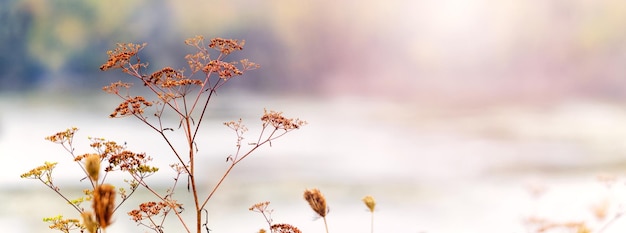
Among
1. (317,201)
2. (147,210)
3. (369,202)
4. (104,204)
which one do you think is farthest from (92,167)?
(147,210)

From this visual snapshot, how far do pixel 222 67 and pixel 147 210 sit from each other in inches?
47.1

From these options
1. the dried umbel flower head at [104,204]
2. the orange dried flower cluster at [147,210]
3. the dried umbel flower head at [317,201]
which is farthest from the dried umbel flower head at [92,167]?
the orange dried flower cluster at [147,210]

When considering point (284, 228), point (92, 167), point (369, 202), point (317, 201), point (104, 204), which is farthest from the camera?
point (284, 228)

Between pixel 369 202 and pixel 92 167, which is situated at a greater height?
pixel 369 202

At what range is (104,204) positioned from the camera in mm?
2844

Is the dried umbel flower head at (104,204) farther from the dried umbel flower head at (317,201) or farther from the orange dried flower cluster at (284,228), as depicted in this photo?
the orange dried flower cluster at (284,228)

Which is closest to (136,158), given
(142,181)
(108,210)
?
(142,181)

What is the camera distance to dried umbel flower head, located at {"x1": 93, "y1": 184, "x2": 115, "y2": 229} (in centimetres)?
282

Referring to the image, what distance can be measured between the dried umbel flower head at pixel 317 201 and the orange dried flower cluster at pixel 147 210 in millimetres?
1547

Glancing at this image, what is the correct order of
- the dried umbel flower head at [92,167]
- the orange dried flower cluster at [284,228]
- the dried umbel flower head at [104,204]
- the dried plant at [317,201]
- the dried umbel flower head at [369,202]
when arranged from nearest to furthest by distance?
the dried umbel flower head at [104,204], the dried umbel flower head at [92,167], the dried plant at [317,201], the dried umbel flower head at [369,202], the orange dried flower cluster at [284,228]

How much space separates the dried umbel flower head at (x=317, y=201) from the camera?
3.91 m

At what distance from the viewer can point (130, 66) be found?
15.4 feet

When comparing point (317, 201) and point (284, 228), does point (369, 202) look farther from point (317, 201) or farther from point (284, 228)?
point (284, 228)

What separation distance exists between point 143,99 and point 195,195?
73cm
